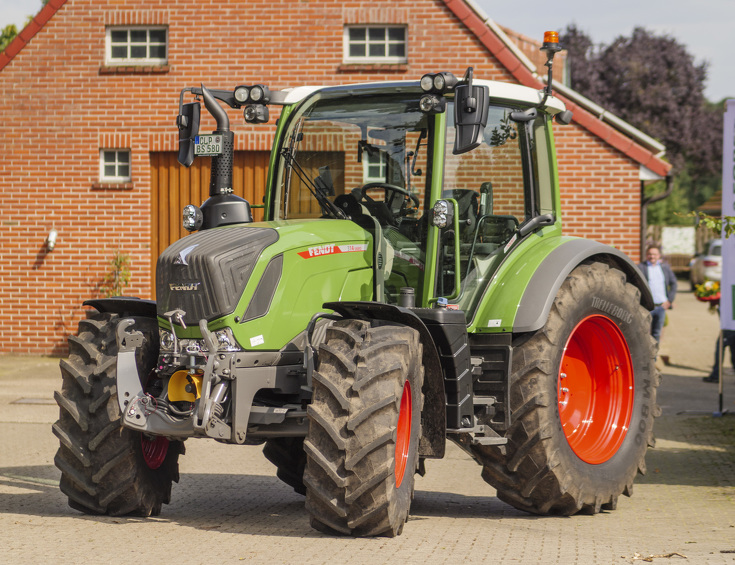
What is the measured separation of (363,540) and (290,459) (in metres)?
1.85

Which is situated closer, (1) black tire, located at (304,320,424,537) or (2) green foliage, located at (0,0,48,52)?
(1) black tire, located at (304,320,424,537)

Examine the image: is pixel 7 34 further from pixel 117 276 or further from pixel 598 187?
pixel 598 187

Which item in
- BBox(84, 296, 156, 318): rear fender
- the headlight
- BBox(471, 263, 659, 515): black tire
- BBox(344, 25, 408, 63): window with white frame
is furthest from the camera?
BBox(344, 25, 408, 63): window with white frame

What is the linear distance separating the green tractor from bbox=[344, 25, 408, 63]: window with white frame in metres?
8.05

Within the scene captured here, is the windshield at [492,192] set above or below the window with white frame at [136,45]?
below

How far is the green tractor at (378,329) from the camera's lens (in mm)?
5617

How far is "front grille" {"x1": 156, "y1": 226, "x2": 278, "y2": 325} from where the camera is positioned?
18.9 feet

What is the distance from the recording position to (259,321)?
230 inches

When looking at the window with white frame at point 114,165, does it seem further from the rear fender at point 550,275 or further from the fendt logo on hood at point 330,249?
the fendt logo on hood at point 330,249

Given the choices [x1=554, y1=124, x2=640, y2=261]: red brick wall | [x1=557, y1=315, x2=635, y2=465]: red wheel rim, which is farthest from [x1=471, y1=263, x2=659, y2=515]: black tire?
[x1=554, y1=124, x2=640, y2=261]: red brick wall

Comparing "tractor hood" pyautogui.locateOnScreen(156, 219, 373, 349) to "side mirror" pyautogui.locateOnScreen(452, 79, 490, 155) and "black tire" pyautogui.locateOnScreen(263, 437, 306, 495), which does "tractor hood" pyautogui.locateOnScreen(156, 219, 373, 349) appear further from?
"black tire" pyautogui.locateOnScreen(263, 437, 306, 495)

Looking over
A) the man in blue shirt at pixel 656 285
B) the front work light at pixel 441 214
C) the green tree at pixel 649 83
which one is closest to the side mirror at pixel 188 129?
the front work light at pixel 441 214

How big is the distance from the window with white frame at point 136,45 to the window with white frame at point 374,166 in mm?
9555

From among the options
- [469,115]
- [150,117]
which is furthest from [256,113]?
[150,117]
